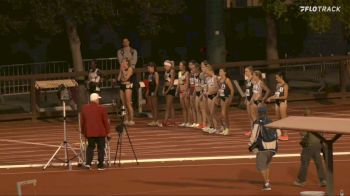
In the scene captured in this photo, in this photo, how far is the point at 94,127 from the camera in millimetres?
23781

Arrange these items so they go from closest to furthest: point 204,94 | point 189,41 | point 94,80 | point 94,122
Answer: point 94,122, point 204,94, point 94,80, point 189,41

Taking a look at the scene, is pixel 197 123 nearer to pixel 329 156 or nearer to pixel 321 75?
pixel 321 75

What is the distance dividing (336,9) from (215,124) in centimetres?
741

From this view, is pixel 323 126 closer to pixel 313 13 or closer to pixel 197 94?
pixel 197 94

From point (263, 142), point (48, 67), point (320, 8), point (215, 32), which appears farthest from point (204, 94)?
point (48, 67)

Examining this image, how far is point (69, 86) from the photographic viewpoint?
3447cm

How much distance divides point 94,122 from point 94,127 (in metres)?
0.11

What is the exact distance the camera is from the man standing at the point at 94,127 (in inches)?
936

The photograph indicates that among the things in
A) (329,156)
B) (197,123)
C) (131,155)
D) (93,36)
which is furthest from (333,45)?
(329,156)

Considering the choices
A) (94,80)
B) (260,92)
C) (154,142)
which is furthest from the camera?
(94,80)

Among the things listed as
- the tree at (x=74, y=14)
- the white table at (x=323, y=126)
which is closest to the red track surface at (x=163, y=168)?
the white table at (x=323, y=126)

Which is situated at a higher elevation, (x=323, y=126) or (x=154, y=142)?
(x=323, y=126)

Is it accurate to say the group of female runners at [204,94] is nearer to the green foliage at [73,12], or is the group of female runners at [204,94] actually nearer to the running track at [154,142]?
the running track at [154,142]

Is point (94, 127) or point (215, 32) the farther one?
point (215, 32)
